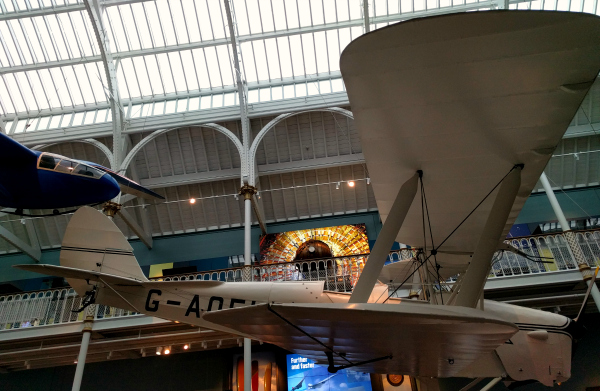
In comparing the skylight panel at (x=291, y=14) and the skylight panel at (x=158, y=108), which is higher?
the skylight panel at (x=291, y=14)

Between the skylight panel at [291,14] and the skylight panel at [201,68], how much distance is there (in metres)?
4.17

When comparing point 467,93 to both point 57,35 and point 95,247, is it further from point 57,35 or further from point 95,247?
point 57,35

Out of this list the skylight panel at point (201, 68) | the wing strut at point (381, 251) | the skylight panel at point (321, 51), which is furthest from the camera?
the skylight panel at point (201, 68)

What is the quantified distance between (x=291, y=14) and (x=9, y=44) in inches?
490

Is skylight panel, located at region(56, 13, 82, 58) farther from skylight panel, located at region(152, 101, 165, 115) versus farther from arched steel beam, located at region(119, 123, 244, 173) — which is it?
arched steel beam, located at region(119, 123, 244, 173)

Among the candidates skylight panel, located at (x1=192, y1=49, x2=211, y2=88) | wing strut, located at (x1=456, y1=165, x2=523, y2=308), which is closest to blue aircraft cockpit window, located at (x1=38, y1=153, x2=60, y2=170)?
wing strut, located at (x1=456, y1=165, x2=523, y2=308)

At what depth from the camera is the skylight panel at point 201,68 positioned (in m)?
18.5

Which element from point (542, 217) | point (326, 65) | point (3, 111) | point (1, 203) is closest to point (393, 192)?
point (1, 203)

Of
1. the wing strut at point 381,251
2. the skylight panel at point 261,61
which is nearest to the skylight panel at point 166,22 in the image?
the skylight panel at point 261,61

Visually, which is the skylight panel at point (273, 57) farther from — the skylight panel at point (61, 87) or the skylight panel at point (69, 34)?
the skylight panel at point (61, 87)

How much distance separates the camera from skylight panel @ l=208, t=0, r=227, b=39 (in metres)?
17.2

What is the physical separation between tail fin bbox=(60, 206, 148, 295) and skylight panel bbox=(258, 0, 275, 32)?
12.7 meters

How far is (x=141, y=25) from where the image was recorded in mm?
17609

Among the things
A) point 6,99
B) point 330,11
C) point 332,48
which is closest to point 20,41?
point 6,99
